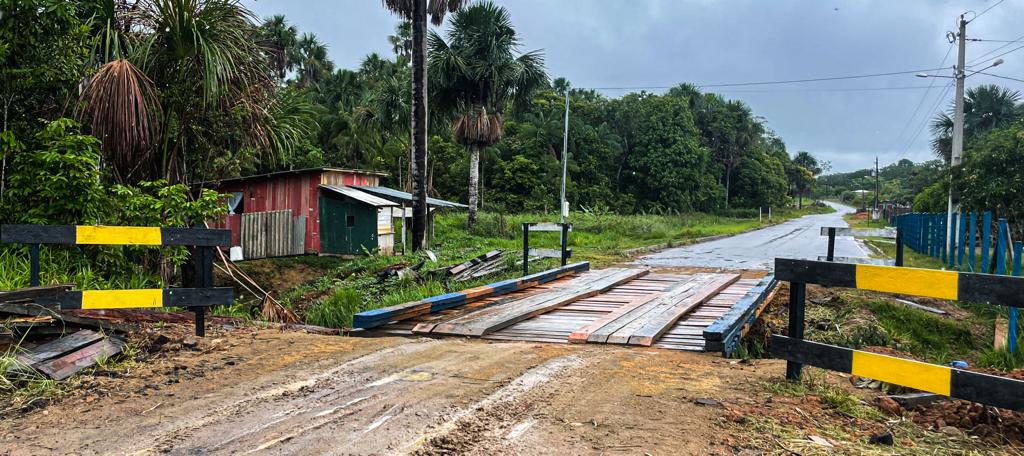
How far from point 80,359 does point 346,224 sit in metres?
18.4

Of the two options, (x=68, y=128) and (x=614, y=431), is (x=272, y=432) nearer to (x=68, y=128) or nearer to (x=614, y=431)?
(x=614, y=431)

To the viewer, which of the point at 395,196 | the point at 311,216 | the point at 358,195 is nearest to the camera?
the point at 358,195

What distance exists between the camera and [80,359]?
473 cm

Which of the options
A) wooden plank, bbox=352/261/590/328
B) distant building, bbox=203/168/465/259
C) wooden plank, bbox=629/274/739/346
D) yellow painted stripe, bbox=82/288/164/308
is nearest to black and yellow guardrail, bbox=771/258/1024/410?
wooden plank, bbox=629/274/739/346

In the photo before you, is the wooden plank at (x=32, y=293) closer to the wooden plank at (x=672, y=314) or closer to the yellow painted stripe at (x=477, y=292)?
the yellow painted stripe at (x=477, y=292)

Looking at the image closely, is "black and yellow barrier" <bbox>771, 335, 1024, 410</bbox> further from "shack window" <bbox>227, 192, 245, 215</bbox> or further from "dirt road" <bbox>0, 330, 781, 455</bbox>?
"shack window" <bbox>227, 192, 245, 215</bbox>

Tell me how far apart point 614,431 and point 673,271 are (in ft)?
34.6

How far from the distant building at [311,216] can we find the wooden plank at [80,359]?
16823 mm

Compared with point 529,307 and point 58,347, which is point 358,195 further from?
point 58,347

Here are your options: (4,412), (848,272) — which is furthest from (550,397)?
(4,412)

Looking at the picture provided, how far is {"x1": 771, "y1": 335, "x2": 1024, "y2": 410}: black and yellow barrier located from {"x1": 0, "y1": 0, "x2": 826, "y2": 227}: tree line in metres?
7.48

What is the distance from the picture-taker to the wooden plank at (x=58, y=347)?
4500mm

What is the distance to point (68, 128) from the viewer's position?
7.87 meters

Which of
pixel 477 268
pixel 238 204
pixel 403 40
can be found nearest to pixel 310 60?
pixel 403 40
